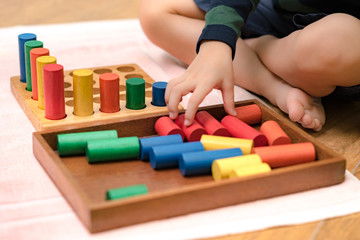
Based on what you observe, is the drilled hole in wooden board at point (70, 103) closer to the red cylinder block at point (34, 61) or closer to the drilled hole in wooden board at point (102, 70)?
the red cylinder block at point (34, 61)

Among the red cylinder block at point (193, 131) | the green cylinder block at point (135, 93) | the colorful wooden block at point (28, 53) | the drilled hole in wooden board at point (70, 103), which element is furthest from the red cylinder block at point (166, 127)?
the colorful wooden block at point (28, 53)

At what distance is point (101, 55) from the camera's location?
1.55 meters

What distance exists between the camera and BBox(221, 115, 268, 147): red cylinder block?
1.03 meters

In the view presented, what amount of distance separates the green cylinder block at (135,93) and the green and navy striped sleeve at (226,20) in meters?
0.15

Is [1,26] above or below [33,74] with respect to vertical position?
below

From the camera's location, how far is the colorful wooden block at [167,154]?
3.09 feet

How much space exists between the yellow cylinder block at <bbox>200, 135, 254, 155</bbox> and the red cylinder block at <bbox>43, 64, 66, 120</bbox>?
0.31m

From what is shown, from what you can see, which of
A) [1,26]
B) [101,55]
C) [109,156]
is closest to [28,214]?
[109,156]

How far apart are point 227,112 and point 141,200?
360mm

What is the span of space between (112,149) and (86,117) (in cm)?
19

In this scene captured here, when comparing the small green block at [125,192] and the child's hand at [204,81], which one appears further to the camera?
the child's hand at [204,81]

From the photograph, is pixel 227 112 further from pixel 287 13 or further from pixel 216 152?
pixel 287 13

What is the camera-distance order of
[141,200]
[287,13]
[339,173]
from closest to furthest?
[141,200] < [339,173] < [287,13]

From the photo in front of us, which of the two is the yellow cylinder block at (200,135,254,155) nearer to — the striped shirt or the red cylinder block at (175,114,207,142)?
the red cylinder block at (175,114,207,142)
